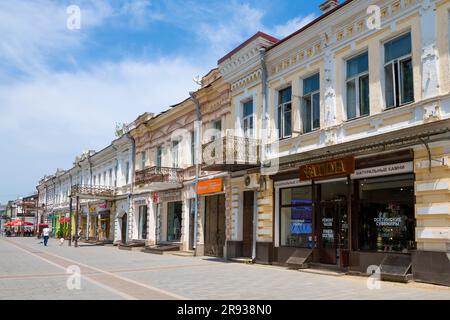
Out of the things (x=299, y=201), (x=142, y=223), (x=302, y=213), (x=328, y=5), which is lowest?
(x=142, y=223)

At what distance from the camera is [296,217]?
49.9 feet

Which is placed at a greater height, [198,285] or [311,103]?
[311,103]

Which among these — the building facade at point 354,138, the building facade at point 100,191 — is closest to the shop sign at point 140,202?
the building facade at point 100,191

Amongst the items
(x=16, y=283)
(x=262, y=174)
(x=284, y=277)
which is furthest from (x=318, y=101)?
(x=16, y=283)

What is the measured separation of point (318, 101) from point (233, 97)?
4854 millimetres

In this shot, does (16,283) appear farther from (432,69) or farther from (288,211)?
(432,69)

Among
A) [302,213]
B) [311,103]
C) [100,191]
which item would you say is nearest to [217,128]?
[311,103]

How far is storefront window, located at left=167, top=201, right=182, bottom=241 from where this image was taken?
23172 mm

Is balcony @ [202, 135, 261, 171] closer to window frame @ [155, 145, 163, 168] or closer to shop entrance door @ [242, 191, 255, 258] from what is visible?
shop entrance door @ [242, 191, 255, 258]

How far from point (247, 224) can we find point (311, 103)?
5571mm

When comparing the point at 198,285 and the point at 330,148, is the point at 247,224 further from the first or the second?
the point at 198,285

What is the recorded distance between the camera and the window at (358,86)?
12836mm

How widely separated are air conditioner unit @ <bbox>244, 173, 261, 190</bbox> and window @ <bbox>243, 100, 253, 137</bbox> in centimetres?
162

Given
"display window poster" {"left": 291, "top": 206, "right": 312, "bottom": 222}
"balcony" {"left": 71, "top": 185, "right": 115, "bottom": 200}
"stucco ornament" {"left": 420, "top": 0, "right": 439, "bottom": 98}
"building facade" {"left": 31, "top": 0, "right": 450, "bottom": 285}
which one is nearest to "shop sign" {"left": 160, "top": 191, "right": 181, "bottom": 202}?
"building facade" {"left": 31, "top": 0, "right": 450, "bottom": 285}
